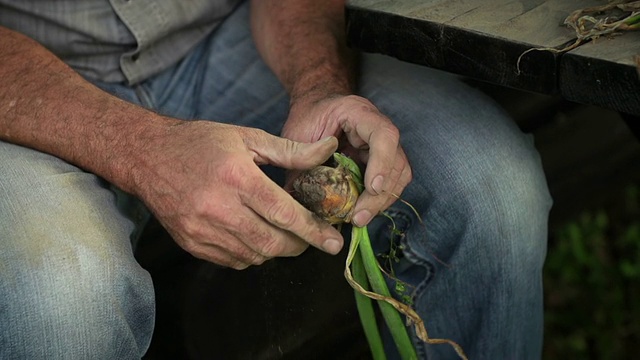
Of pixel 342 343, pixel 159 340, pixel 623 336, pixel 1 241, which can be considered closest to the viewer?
pixel 1 241

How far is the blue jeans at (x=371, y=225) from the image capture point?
4.48ft

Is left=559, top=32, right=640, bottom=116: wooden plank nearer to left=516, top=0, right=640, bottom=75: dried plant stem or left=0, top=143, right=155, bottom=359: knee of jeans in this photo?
left=516, top=0, right=640, bottom=75: dried plant stem

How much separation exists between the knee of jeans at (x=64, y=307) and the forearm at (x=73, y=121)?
191mm

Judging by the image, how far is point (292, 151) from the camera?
1.48 metres

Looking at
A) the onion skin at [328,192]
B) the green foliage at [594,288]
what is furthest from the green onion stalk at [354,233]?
the green foliage at [594,288]

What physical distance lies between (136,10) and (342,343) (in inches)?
29.6

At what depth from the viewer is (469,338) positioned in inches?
72.3

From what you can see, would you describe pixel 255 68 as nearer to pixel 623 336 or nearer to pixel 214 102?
pixel 214 102

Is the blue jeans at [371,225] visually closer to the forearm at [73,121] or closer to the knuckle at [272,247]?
the forearm at [73,121]

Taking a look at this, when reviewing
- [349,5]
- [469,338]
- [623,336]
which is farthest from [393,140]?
[623,336]

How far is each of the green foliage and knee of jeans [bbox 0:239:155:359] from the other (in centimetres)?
154

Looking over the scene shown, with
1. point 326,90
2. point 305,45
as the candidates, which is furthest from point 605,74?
point 305,45

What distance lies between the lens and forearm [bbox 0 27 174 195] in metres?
1.54

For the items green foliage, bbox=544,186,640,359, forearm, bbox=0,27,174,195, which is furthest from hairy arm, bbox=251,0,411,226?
green foliage, bbox=544,186,640,359
